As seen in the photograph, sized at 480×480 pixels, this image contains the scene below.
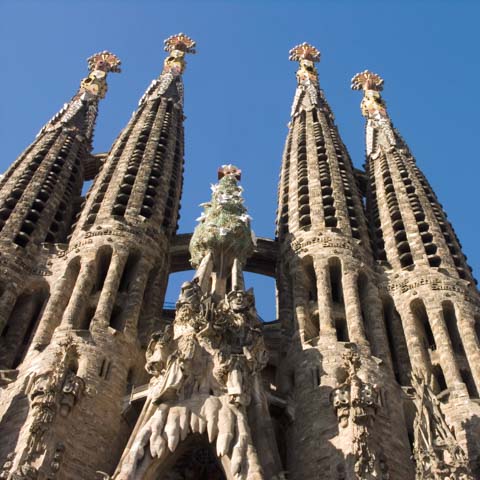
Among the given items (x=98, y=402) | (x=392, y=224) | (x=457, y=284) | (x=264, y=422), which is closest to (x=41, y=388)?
(x=98, y=402)

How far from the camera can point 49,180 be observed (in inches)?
1474

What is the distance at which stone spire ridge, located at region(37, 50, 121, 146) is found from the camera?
44881 millimetres

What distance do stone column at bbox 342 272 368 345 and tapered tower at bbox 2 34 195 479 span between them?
6.92m

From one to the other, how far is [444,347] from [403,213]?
384 inches

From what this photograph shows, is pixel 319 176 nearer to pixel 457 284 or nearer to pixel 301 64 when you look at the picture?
pixel 457 284

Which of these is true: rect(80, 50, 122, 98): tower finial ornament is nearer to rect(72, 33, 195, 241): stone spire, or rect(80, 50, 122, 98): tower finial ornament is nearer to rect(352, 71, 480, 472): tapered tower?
rect(72, 33, 195, 241): stone spire

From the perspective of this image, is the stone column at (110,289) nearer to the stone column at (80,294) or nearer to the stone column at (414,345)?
the stone column at (80,294)

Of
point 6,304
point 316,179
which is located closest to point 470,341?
point 316,179

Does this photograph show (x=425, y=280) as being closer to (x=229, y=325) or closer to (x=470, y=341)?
(x=470, y=341)

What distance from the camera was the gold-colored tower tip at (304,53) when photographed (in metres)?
56.6

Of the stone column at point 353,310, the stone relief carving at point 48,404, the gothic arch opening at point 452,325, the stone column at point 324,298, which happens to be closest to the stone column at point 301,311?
the stone column at point 324,298

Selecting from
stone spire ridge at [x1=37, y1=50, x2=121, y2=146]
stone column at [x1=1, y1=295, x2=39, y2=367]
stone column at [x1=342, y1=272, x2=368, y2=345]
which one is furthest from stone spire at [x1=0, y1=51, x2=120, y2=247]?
stone column at [x1=342, y1=272, x2=368, y2=345]

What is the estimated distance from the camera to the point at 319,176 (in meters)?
38.5

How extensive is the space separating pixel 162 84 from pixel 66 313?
26208 mm
